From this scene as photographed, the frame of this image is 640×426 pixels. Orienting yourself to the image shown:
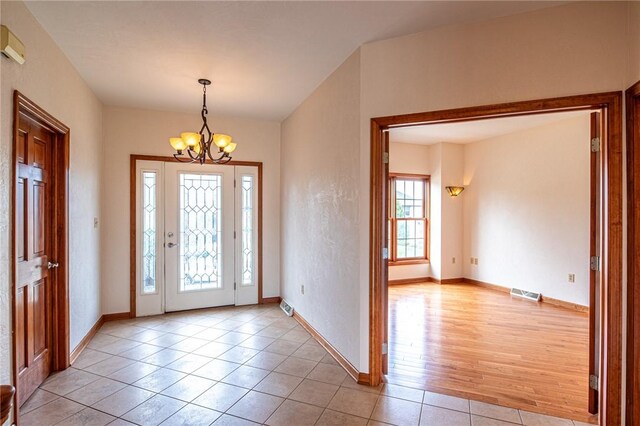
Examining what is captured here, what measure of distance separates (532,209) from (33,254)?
6314 mm

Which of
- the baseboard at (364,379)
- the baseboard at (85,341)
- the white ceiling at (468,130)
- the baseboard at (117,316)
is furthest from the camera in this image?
the white ceiling at (468,130)

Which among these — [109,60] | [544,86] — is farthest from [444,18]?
[109,60]

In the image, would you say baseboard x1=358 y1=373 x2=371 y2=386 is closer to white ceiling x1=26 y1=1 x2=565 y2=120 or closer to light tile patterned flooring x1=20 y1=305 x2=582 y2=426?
light tile patterned flooring x1=20 y1=305 x2=582 y2=426

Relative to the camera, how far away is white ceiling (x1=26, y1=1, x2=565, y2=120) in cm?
226

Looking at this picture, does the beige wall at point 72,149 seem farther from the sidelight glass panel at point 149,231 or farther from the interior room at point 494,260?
the interior room at point 494,260

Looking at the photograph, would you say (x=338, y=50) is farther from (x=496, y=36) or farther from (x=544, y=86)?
(x=544, y=86)

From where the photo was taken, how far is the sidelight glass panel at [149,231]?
14.9ft

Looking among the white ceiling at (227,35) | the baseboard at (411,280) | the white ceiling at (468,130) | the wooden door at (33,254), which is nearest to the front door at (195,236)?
the white ceiling at (227,35)

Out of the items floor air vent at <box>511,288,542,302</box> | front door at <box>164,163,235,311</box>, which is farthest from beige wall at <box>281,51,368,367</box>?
floor air vent at <box>511,288,542,302</box>

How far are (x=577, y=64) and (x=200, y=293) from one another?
4747 millimetres

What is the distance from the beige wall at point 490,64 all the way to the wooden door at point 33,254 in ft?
8.13

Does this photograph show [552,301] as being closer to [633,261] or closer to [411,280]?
[411,280]

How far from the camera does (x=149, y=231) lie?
4555 mm

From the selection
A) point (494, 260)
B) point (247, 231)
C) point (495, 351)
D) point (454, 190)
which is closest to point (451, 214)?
point (454, 190)
